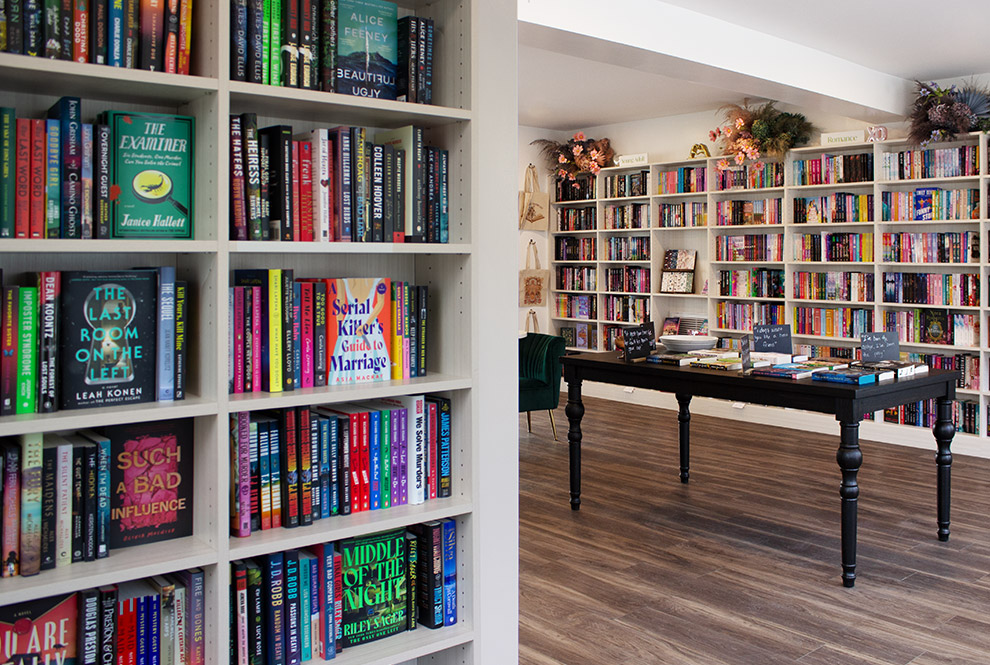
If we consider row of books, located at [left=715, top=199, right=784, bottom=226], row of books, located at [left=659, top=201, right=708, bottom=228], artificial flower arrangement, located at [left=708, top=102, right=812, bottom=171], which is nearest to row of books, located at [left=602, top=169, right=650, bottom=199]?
row of books, located at [left=659, top=201, right=708, bottom=228]

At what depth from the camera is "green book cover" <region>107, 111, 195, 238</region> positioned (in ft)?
5.66

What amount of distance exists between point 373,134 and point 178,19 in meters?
0.62

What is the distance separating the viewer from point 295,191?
192cm

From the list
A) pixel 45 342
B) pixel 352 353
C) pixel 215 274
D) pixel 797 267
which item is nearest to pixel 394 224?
pixel 352 353

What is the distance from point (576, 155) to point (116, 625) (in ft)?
25.4

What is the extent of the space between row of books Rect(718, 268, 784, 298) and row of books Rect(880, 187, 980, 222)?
42.6 inches

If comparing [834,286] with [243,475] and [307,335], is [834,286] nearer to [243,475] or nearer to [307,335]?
[307,335]

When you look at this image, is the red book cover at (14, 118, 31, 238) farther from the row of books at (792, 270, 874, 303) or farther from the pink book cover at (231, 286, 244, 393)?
the row of books at (792, 270, 874, 303)

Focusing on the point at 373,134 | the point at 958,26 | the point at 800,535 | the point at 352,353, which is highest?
the point at 958,26

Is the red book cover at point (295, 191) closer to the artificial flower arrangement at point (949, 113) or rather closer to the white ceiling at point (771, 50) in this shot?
the white ceiling at point (771, 50)

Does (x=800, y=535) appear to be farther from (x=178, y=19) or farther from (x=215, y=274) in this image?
(x=178, y=19)

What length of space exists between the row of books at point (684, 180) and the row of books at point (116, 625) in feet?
22.6

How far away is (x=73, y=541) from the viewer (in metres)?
1.71

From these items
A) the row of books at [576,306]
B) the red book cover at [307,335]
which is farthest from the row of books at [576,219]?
the red book cover at [307,335]
